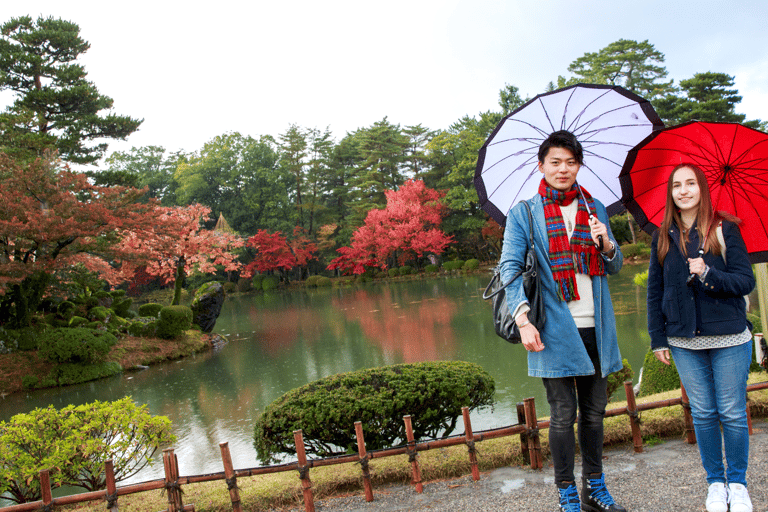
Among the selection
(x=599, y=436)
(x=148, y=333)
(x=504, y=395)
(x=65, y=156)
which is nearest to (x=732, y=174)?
(x=599, y=436)

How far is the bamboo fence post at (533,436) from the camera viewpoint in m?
2.53

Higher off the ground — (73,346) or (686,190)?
(686,190)

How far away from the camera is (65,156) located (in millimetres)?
11867

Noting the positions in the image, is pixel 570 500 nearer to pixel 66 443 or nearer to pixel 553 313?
pixel 553 313

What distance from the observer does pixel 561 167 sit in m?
1.88

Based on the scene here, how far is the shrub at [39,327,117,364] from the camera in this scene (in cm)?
786

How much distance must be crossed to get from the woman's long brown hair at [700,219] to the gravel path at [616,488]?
89 centimetres

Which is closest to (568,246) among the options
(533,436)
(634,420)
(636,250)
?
(533,436)

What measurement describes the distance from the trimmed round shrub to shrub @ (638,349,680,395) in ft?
72.4

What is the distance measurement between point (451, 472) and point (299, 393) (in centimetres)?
96

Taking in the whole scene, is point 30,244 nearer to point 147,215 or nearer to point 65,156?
point 147,215

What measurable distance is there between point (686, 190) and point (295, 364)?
6.35 meters

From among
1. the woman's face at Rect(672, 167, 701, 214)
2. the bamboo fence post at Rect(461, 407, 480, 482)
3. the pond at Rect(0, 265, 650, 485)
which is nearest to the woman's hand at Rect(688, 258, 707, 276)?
the woman's face at Rect(672, 167, 701, 214)

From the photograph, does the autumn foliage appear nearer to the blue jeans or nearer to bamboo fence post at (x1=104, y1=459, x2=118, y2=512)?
bamboo fence post at (x1=104, y1=459, x2=118, y2=512)
